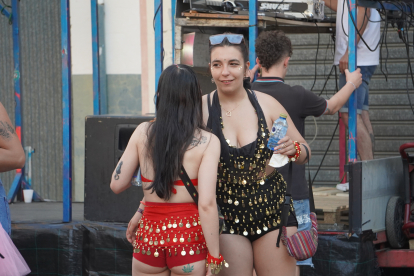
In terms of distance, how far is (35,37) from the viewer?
8852 millimetres

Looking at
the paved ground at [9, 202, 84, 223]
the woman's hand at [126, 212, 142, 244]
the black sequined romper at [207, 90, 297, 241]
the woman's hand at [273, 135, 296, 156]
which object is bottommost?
the paved ground at [9, 202, 84, 223]

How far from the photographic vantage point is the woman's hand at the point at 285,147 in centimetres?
313

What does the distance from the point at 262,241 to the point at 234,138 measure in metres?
0.64

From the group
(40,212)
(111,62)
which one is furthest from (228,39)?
(111,62)

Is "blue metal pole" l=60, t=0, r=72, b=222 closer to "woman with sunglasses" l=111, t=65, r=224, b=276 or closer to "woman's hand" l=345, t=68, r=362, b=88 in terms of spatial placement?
"woman with sunglasses" l=111, t=65, r=224, b=276

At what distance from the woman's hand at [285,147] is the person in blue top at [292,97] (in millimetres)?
646

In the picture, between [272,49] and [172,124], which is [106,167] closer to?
[272,49]

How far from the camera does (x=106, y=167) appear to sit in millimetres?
5496

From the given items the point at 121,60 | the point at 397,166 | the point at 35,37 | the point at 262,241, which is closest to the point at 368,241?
the point at 397,166

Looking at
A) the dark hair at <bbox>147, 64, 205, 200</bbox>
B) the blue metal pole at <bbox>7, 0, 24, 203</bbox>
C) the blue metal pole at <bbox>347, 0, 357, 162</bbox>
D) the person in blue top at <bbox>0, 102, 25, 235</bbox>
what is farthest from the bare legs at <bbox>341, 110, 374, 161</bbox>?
the blue metal pole at <bbox>7, 0, 24, 203</bbox>

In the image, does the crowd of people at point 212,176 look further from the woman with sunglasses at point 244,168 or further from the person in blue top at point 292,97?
the person in blue top at point 292,97

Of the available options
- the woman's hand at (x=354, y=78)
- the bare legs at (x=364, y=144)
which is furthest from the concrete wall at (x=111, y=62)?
the woman's hand at (x=354, y=78)

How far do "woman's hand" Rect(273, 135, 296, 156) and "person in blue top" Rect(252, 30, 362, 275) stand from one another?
65cm

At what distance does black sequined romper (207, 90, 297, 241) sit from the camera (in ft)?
10.5
